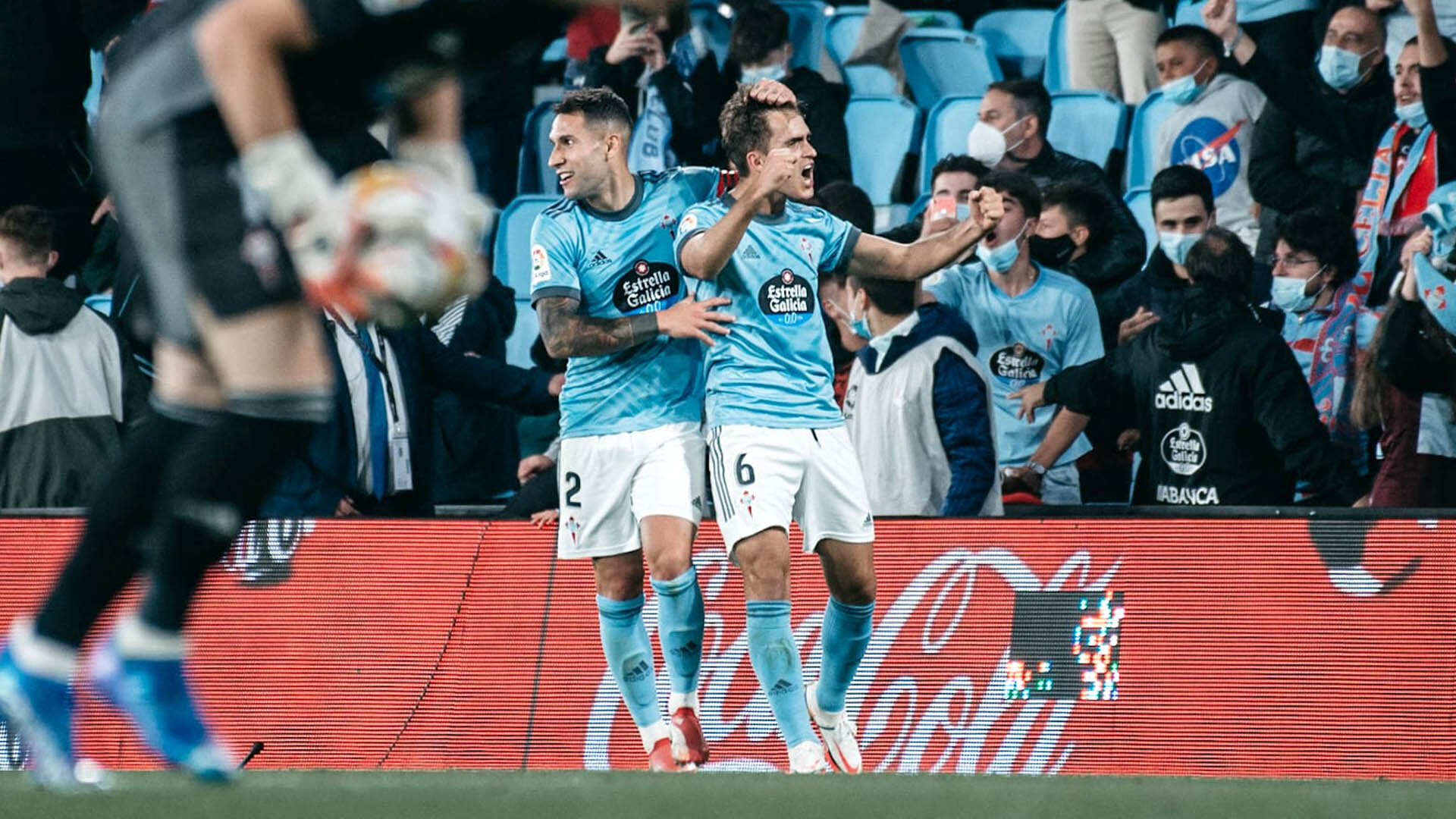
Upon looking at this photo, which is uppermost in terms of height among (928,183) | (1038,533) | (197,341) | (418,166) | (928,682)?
(418,166)

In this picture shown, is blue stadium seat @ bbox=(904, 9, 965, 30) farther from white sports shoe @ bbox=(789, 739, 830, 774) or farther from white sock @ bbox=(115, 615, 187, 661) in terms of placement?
white sock @ bbox=(115, 615, 187, 661)

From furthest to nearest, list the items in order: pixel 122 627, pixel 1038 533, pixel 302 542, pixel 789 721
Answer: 1. pixel 302 542
2. pixel 1038 533
3. pixel 789 721
4. pixel 122 627

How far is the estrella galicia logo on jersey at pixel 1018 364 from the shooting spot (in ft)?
26.6

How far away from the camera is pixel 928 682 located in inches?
257

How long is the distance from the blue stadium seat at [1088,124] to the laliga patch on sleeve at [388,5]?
6850mm

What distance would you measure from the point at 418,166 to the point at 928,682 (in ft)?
11.4

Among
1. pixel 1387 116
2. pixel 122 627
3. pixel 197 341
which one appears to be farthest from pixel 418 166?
pixel 1387 116

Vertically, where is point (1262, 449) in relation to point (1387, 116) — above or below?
below

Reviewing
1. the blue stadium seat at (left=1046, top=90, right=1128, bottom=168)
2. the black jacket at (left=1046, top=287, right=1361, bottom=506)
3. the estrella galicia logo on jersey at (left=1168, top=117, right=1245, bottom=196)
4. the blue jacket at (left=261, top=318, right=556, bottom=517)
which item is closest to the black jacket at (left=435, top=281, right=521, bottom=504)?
the blue jacket at (left=261, top=318, right=556, bottom=517)

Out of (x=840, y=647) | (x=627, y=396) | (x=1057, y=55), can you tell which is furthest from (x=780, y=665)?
(x=1057, y=55)

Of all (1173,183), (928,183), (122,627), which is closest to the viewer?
(122,627)

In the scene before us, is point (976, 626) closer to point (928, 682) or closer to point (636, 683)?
point (928, 682)

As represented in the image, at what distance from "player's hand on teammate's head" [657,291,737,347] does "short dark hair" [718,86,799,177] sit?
68 centimetres

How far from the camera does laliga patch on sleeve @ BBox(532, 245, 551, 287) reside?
6.61 m
